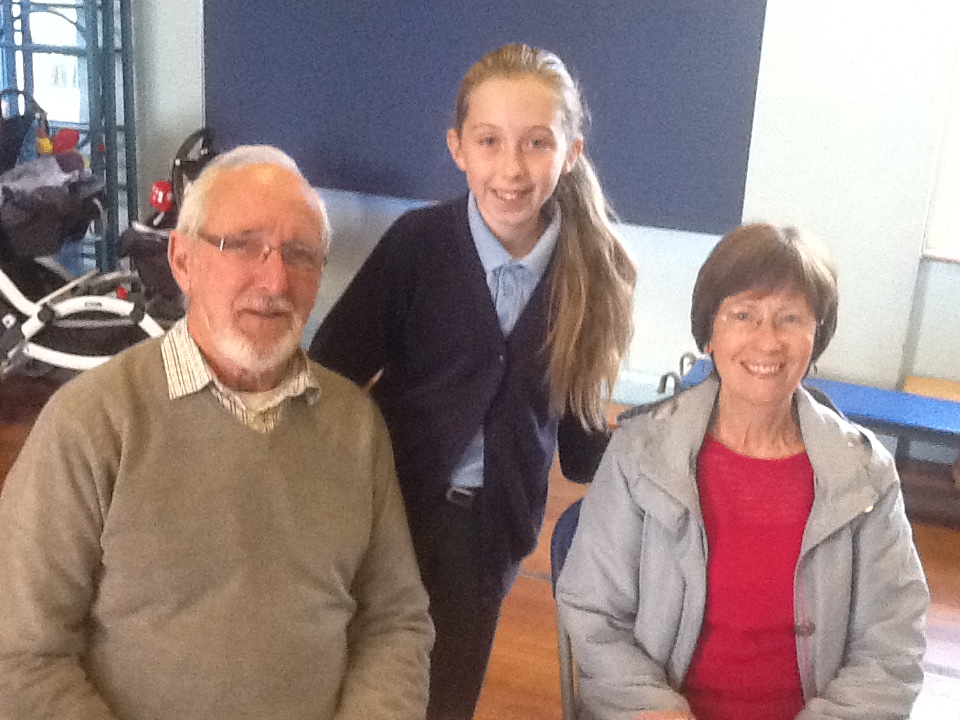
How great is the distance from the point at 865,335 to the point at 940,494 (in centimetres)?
68

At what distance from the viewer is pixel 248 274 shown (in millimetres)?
1296

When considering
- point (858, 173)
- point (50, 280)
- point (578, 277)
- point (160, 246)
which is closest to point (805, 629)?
point (578, 277)

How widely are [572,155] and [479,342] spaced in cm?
39

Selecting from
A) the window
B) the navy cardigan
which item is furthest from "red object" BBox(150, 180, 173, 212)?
the window

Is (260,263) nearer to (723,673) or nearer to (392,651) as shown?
(392,651)

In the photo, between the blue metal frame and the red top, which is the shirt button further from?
the blue metal frame

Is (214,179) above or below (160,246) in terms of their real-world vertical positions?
above

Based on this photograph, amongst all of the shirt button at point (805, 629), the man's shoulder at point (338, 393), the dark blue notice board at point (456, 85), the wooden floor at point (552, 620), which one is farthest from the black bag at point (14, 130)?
the shirt button at point (805, 629)

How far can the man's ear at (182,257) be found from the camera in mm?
1335

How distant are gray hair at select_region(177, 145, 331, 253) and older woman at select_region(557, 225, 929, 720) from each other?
24.6 inches

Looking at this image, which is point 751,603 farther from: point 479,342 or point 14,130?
point 14,130

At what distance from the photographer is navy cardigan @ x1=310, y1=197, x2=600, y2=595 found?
5.23 ft

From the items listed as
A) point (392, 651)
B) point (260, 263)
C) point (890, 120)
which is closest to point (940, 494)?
point (890, 120)

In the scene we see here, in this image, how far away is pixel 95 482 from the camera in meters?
1.16
